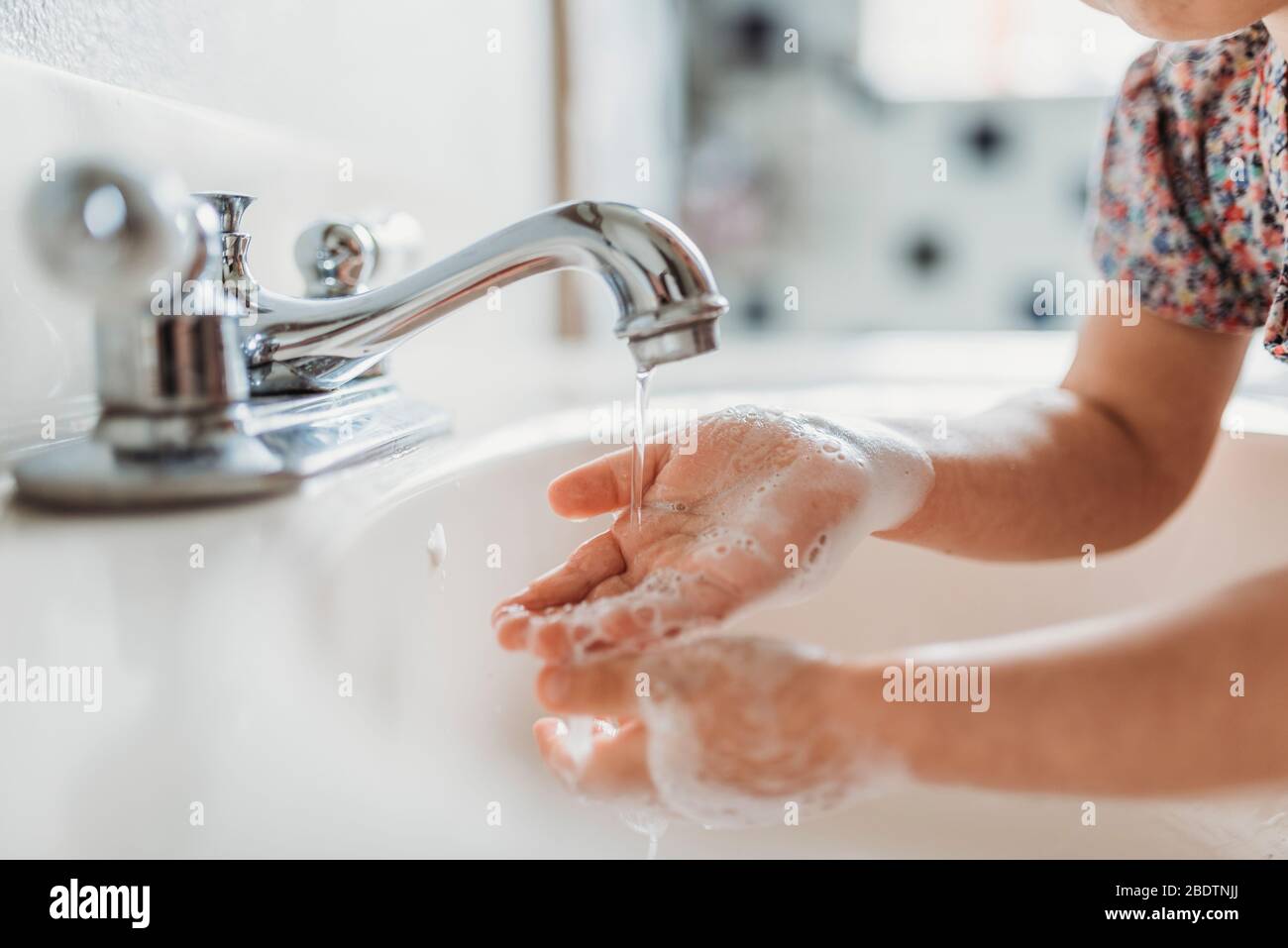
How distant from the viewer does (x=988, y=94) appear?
7.38 ft

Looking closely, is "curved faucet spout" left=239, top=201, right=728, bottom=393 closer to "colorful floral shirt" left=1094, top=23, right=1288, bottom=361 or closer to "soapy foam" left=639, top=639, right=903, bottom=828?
"soapy foam" left=639, top=639, right=903, bottom=828

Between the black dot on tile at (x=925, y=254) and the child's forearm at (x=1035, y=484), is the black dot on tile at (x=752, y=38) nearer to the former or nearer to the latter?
the black dot on tile at (x=925, y=254)

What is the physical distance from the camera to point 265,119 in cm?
71

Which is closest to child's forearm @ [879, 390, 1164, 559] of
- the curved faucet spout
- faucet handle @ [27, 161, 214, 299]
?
the curved faucet spout

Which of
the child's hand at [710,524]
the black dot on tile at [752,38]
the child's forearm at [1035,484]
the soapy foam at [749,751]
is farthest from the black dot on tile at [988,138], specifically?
the soapy foam at [749,751]

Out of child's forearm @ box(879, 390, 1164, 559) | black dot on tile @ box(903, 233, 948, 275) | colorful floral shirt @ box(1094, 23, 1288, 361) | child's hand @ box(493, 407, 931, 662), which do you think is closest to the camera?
child's hand @ box(493, 407, 931, 662)

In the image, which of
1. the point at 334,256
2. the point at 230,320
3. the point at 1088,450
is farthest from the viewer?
A: the point at 1088,450

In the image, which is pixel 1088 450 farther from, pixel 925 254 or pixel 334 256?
pixel 925 254

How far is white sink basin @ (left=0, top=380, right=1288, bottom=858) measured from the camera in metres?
0.26

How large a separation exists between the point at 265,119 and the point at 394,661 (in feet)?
1.36

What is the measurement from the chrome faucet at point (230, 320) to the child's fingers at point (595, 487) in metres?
0.09

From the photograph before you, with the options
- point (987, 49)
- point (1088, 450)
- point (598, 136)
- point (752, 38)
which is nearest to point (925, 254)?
point (987, 49)
